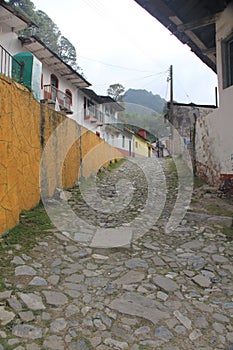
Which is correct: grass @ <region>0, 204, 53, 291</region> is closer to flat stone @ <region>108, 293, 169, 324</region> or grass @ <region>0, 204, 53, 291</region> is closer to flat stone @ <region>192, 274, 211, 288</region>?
flat stone @ <region>108, 293, 169, 324</region>

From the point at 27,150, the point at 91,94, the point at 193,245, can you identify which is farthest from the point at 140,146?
the point at 193,245

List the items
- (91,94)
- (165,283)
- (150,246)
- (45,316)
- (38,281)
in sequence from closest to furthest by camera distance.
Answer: (45,316), (38,281), (165,283), (150,246), (91,94)

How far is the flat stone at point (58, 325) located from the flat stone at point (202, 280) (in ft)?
5.37

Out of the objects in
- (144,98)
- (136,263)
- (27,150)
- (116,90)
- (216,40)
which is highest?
(144,98)

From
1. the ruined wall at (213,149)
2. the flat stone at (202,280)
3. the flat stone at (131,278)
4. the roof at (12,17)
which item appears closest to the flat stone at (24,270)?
the flat stone at (131,278)

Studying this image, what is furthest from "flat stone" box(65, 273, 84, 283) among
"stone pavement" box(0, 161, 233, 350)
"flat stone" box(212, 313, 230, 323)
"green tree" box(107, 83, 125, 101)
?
"green tree" box(107, 83, 125, 101)

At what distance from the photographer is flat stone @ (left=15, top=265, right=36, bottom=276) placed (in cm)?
317

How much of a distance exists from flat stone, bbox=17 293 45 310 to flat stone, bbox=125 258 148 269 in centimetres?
128

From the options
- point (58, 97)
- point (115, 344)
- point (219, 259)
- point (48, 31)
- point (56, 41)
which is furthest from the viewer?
point (56, 41)

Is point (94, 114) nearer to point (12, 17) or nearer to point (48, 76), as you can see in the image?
point (48, 76)

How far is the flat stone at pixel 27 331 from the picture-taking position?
2260mm

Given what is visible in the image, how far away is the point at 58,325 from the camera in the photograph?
2424 mm

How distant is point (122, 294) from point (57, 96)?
15.9 metres

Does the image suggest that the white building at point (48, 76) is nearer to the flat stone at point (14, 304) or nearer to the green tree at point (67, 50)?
the flat stone at point (14, 304)
